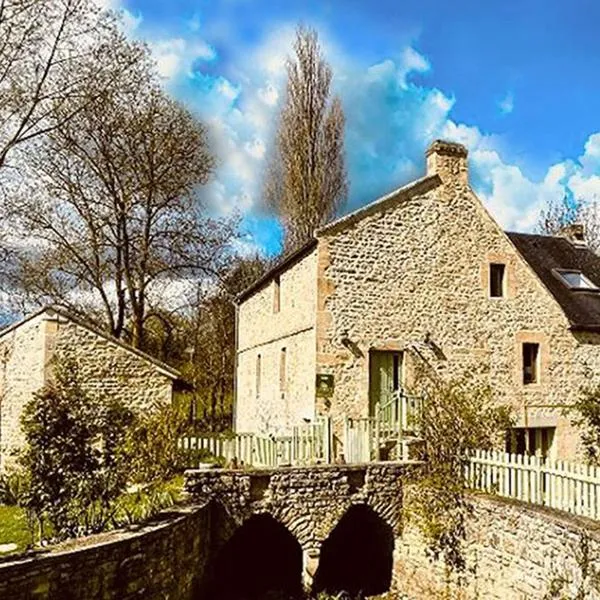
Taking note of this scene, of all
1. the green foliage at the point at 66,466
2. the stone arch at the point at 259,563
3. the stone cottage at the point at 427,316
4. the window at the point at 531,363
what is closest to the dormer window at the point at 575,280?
the stone cottage at the point at 427,316

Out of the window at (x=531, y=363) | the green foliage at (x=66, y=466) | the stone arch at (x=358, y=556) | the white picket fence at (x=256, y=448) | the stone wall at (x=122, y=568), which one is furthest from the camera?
the window at (x=531, y=363)

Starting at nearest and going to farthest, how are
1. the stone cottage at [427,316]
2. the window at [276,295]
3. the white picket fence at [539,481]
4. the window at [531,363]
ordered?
the white picket fence at [539,481] < the stone cottage at [427,316] < the window at [531,363] < the window at [276,295]

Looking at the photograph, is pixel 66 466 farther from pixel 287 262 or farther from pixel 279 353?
pixel 279 353

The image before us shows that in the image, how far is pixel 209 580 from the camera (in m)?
13.3

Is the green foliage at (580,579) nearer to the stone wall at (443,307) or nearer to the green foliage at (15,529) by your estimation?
the stone wall at (443,307)

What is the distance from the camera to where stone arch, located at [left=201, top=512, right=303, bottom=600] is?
47.9 feet

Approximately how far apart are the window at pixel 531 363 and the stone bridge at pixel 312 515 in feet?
21.2

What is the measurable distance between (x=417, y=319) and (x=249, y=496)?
23.0 feet

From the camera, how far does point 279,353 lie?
2030 cm

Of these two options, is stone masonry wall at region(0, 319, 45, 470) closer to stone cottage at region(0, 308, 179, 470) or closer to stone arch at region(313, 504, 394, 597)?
stone cottage at region(0, 308, 179, 470)

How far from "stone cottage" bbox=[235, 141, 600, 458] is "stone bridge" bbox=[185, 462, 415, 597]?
2459 millimetres

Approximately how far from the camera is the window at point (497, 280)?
19.7m

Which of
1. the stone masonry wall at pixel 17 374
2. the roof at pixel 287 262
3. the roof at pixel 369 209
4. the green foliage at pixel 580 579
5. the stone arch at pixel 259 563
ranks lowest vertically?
the stone arch at pixel 259 563

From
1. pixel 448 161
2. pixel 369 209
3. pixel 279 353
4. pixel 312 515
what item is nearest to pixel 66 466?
pixel 312 515
